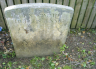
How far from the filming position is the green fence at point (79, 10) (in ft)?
8.73

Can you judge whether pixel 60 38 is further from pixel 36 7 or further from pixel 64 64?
pixel 36 7

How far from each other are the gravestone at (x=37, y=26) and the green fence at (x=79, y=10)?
3.82 feet

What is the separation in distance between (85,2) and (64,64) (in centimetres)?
194

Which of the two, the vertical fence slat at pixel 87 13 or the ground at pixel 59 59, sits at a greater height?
the vertical fence slat at pixel 87 13

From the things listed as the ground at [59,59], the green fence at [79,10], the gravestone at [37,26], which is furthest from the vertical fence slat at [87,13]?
the gravestone at [37,26]

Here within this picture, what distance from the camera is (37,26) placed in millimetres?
1830

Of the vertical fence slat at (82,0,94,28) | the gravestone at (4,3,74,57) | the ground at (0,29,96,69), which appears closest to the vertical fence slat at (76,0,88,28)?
the vertical fence slat at (82,0,94,28)

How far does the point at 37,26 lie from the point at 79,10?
69.1 inches

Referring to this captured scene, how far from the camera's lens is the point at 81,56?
2.49 meters

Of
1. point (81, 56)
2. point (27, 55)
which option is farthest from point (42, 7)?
point (81, 56)

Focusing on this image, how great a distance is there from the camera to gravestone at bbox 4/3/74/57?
1.60 m

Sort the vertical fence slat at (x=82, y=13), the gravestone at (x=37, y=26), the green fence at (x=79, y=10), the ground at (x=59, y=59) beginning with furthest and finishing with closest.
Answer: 1. the vertical fence slat at (x=82, y=13)
2. the green fence at (x=79, y=10)
3. the ground at (x=59, y=59)
4. the gravestone at (x=37, y=26)

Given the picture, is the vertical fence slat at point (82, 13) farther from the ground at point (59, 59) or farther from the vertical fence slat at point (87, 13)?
the ground at point (59, 59)

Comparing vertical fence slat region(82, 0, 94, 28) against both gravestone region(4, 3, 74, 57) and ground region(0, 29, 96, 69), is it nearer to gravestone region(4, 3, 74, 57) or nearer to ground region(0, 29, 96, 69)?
ground region(0, 29, 96, 69)
